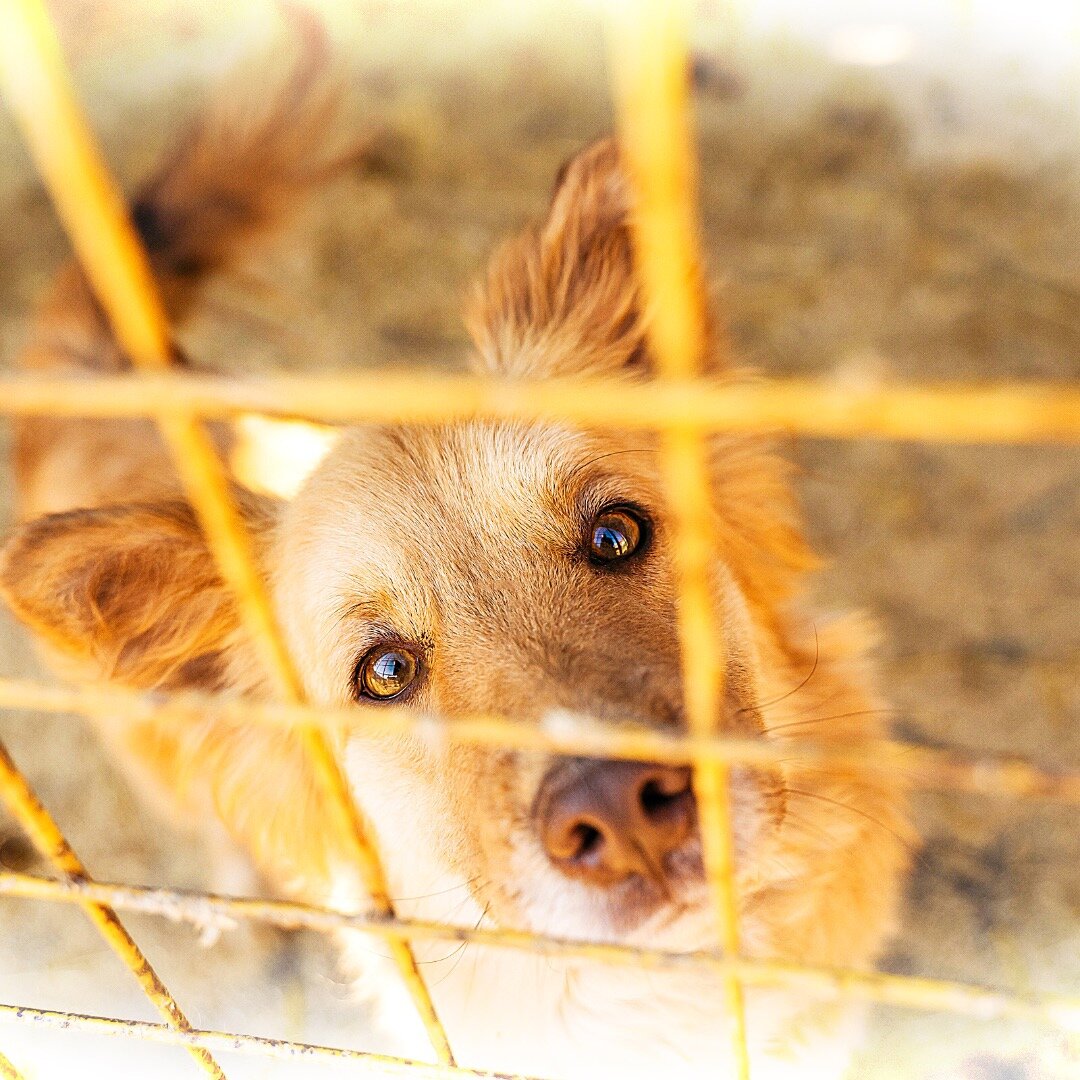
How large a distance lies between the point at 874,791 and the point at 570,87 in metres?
3.72

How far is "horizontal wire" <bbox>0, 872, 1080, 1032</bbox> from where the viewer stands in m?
0.77

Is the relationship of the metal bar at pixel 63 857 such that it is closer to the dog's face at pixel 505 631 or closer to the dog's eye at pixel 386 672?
the dog's face at pixel 505 631

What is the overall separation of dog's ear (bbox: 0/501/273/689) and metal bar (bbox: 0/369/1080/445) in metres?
0.59

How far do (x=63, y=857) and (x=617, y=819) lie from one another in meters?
0.62

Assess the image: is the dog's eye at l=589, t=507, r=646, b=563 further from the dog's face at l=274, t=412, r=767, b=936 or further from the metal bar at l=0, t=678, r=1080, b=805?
the metal bar at l=0, t=678, r=1080, b=805

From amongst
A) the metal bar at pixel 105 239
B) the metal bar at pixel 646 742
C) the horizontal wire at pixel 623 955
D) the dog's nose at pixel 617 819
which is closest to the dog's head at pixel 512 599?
the dog's nose at pixel 617 819

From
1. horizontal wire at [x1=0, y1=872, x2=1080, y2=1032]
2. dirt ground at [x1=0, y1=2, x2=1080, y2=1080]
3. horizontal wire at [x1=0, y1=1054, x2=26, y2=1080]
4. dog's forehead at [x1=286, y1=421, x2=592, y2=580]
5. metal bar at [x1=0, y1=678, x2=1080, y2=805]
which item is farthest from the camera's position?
dirt ground at [x1=0, y1=2, x2=1080, y2=1080]

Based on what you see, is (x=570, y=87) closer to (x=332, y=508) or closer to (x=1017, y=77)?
(x=1017, y=77)

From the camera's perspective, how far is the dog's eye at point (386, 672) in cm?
156

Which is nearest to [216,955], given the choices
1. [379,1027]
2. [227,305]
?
[379,1027]

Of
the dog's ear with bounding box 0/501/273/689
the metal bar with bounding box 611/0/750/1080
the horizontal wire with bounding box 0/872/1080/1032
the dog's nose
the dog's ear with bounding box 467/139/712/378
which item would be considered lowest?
the horizontal wire with bounding box 0/872/1080/1032

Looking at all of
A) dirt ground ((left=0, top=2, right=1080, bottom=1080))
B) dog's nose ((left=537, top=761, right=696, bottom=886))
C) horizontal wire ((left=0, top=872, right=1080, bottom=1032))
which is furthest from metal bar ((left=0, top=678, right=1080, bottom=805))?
dirt ground ((left=0, top=2, right=1080, bottom=1080))

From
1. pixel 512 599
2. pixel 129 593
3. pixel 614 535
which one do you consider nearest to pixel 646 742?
pixel 512 599

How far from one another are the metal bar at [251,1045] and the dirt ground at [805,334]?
0.48m
